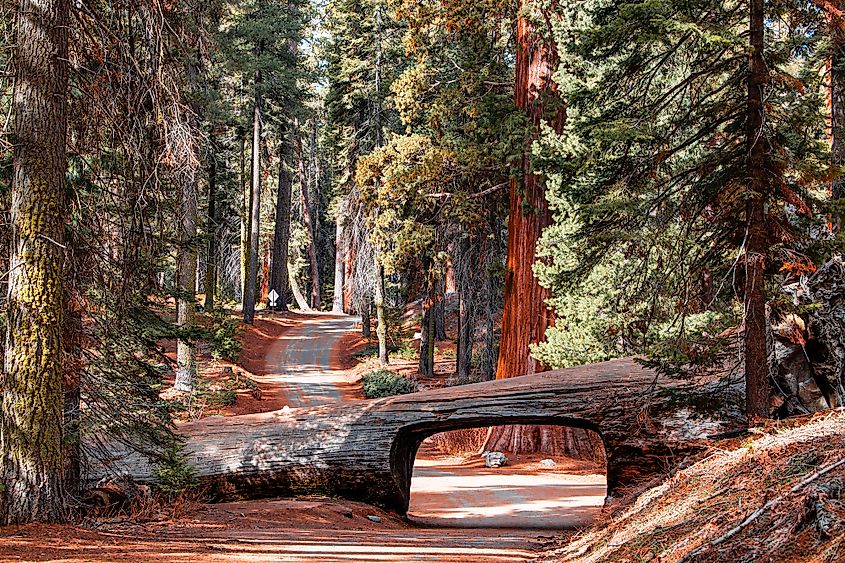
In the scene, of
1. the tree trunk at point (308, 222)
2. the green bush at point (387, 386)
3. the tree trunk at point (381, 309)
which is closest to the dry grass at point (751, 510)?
the green bush at point (387, 386)

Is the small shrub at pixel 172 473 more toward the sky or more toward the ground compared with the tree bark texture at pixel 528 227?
more toward the ground

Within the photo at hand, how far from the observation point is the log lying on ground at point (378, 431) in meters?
10.5

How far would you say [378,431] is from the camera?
1152 centimetres

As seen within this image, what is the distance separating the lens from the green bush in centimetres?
2634

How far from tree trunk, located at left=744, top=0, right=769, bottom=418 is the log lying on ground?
2.89 meters

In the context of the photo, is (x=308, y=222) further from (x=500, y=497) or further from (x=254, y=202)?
(x=500, y=497)

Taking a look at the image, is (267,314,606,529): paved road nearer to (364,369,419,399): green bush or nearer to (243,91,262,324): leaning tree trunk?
(364,369,419,399): green bush

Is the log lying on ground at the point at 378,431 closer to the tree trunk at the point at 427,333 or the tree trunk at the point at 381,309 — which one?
the tree trunk at the point at 427,333

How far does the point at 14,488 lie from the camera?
317 inches

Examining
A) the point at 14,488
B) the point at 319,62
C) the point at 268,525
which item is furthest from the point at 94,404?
the point at 319,62

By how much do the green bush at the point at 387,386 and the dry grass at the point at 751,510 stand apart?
63.9 ft

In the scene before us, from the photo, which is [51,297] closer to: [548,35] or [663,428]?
[663,428]

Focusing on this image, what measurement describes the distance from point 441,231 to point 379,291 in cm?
913

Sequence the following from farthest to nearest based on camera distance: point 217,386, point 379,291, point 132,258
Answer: point 379,291
point 217,386
point 132,258
